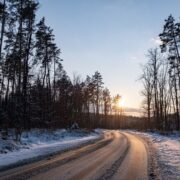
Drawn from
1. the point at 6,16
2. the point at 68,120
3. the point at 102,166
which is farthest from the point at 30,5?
the point at 68,120

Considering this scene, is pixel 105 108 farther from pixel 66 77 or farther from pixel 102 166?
pixel 102 166

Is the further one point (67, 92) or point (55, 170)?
point (67, 92)

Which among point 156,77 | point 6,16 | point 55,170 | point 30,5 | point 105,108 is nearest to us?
point 55,170

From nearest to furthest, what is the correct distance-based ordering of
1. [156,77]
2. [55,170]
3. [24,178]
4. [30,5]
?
[24,178]
[55,170]
[30,5]
[156,77]

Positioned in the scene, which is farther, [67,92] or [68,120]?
[67,92]

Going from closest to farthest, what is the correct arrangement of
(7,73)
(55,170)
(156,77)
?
1. (55,170)
2. (7,73)
3. (156,77)

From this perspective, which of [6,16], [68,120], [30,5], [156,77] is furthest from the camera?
[68,120]

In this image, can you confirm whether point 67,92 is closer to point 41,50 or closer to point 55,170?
point 41,50

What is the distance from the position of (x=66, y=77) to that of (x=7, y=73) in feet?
88.3

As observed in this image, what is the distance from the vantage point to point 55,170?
39.0 ft

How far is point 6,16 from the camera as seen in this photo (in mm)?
27516

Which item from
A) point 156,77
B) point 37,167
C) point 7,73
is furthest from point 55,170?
point 156,77

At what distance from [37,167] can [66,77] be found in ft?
192

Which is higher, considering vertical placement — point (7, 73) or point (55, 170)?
point (7, 73)
